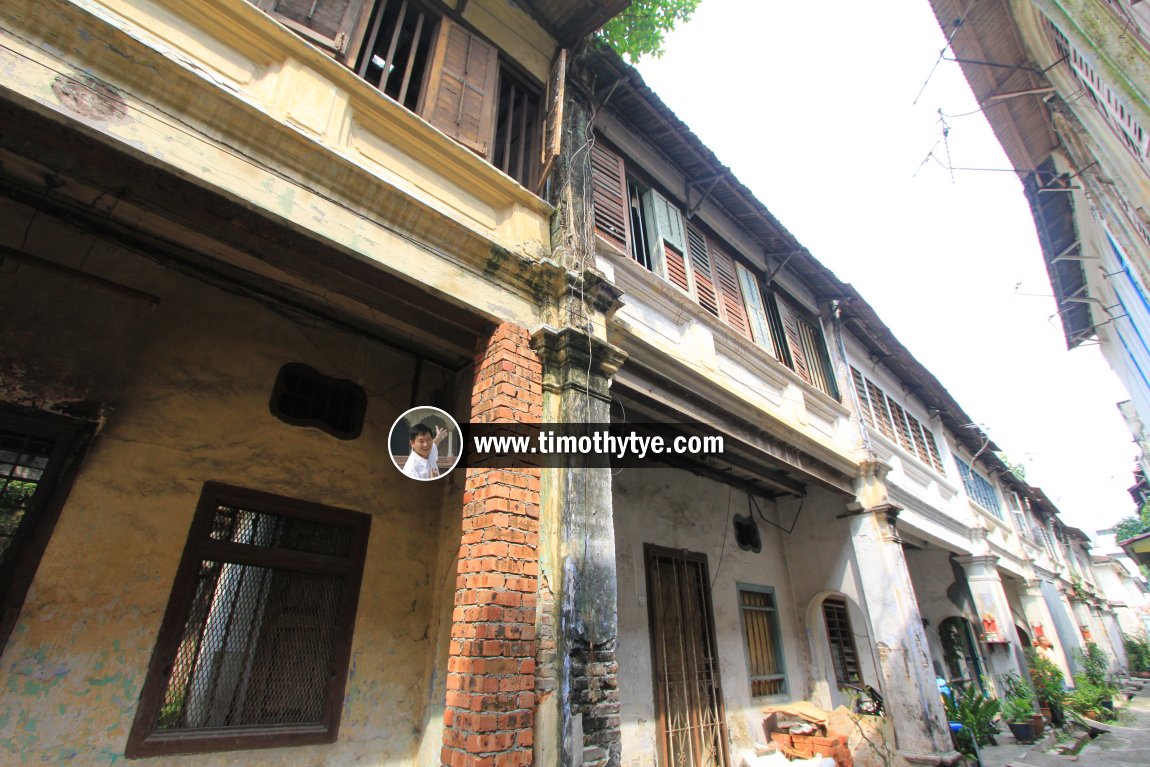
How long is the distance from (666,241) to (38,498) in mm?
5768

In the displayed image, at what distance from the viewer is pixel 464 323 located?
3.79 m

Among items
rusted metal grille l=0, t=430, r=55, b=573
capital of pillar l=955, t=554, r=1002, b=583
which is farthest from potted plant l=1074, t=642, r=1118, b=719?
rusted metal grille l=0, t=430, r=55, b=573

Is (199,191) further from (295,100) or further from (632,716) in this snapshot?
(632,716)

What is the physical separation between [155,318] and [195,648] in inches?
95.6

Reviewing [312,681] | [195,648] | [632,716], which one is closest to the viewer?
[195,648]

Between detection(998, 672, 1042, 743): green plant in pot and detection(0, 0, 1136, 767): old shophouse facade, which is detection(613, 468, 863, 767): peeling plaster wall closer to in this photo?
detection(0, 0, 1136, 767): old shophouse facade

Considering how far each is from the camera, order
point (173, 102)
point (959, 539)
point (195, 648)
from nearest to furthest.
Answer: point (173, 102) → point (195, 648) → point (959, 539)

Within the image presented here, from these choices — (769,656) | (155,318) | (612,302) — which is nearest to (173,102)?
(155,318)

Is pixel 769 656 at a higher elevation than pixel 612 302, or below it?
below

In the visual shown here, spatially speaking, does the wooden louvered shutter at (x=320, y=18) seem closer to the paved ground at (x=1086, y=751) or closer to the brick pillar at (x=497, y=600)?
the brick pillar at (x=497, y=600)

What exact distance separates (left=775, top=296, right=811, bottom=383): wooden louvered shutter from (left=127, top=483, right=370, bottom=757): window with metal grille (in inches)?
247

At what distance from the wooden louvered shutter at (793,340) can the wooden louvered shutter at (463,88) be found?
17.2 feet

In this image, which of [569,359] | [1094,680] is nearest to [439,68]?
[569,359]

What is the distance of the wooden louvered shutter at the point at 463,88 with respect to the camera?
13.7ft
